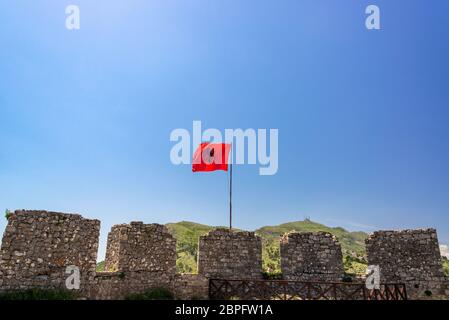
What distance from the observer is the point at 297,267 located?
17.4 meters

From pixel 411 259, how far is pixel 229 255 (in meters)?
9.29

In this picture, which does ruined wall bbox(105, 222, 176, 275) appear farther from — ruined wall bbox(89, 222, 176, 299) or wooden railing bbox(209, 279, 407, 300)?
wooden railing bbox(209, 279, 407, 300)

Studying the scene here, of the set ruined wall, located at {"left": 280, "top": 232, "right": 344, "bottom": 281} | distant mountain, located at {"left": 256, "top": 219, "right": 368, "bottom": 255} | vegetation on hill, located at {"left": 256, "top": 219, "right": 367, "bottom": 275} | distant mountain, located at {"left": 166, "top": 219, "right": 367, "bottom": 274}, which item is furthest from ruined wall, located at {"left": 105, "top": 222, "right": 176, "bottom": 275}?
distant mountain, located at {"left": 256, "top": 219, "right": 368, "bottom": 255}

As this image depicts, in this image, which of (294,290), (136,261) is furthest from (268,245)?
(136,261)

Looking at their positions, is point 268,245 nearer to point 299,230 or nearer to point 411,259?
point 299,230

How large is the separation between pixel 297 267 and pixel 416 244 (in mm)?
6235

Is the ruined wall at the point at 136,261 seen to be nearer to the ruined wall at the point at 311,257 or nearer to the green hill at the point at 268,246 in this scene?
the green hill at the point at 268,246

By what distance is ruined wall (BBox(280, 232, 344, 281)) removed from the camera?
17281 millimetres

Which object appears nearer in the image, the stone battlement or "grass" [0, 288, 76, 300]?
"grass" [0, 288, 76, 300]

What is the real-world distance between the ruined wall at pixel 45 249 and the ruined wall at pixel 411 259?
14.2m

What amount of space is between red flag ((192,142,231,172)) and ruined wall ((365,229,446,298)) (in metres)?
9.04
